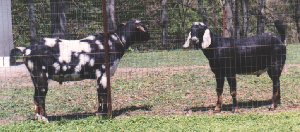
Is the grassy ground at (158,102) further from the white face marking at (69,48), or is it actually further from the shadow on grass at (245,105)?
the white face marking at (69,48)

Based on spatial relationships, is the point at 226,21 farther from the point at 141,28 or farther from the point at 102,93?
the point at 102,93

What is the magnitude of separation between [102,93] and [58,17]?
14.2 m

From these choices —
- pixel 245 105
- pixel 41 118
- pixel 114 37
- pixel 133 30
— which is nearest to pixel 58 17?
pixel 133 30

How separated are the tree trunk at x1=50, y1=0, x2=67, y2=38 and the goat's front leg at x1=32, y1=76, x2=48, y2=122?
460 inches

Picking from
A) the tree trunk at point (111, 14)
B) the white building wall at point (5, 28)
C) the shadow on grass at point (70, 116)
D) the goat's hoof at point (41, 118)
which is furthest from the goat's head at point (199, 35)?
the tree trunk at point (111, 14)

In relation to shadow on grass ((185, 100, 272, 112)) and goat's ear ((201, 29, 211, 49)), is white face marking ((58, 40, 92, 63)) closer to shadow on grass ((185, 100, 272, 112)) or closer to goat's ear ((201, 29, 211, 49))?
goat's ear ((201, 29, 211, 49))

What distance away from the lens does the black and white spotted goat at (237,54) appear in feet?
29.7

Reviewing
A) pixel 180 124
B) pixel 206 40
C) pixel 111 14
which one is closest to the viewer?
pixel 180 124

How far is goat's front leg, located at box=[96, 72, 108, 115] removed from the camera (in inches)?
348

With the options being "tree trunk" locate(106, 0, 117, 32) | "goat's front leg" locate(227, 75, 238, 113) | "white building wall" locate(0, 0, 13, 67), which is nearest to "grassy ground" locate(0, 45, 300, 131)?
"goat's front leg" locate(227, 75, 238, 113)

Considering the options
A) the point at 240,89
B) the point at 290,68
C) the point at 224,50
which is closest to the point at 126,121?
the point at 224,50

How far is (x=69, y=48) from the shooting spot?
8.66 metres

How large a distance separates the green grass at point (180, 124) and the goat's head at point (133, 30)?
60.4 inches

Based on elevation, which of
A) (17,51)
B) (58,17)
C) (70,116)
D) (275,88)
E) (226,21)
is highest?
(58,17)
